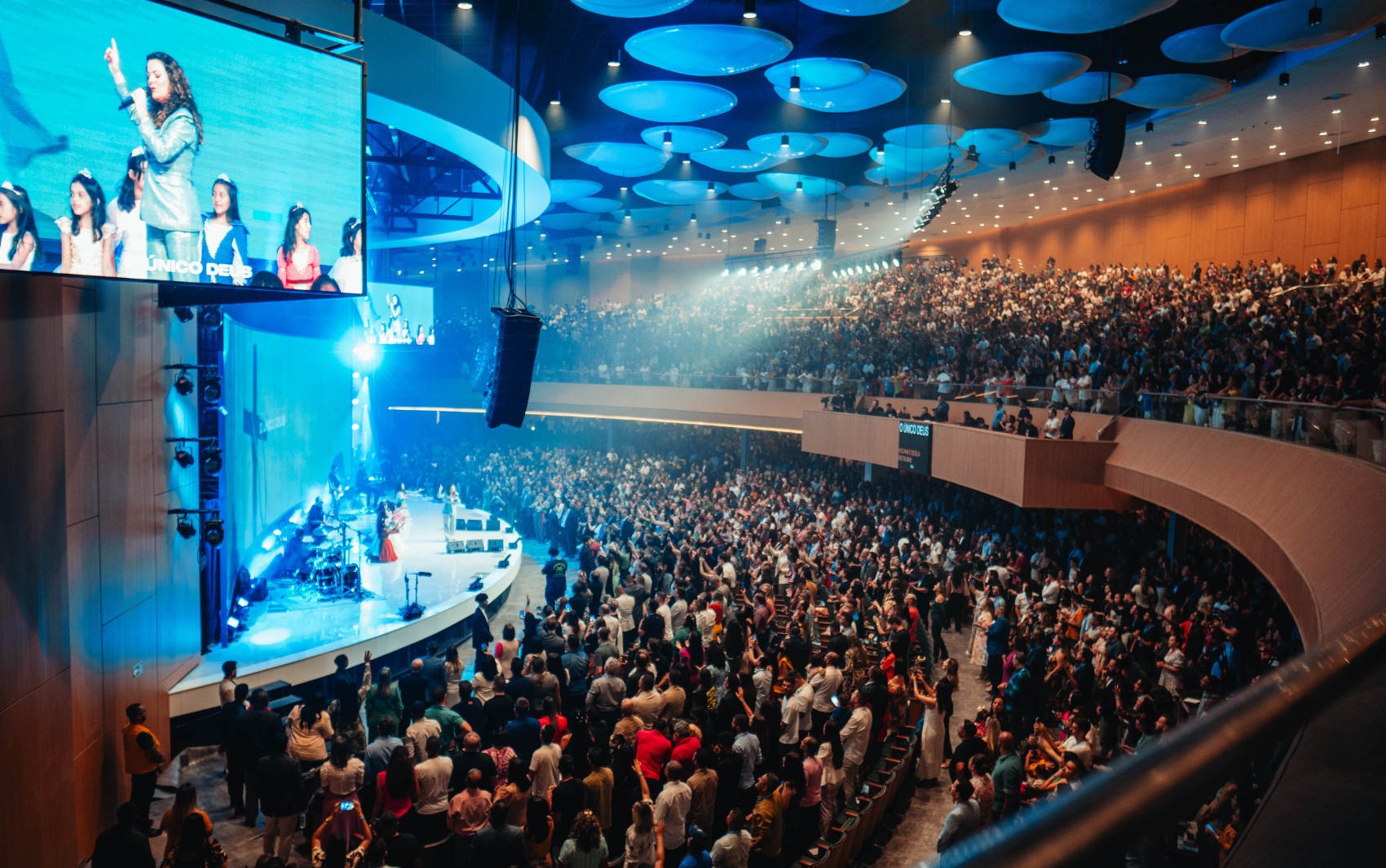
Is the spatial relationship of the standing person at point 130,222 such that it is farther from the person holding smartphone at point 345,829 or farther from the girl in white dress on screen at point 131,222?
the person holding smartphone at point 345,829

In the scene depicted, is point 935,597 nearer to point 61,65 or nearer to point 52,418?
point 52,418

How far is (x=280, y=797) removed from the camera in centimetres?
711

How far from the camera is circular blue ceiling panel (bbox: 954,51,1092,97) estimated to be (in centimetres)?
1319

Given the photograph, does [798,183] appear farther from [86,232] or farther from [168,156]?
[86,232]

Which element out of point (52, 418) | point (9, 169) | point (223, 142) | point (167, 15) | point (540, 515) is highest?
point (167, 15)

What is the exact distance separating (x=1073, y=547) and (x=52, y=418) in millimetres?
14014

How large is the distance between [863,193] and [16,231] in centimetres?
2135

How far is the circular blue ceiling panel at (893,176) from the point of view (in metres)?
21.7

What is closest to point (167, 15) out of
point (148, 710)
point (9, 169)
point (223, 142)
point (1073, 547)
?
point (223, 142)

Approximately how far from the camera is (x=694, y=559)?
14.8 meters

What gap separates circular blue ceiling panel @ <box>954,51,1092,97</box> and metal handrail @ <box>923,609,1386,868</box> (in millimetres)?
14046

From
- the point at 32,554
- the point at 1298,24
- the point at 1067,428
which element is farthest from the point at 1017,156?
the point at 32,554

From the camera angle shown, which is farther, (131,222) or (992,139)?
(992,139)

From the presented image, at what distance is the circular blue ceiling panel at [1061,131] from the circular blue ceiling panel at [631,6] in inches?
344
